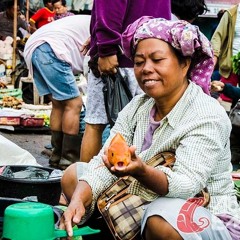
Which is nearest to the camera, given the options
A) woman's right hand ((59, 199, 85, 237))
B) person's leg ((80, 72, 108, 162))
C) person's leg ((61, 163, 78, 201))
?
woman's right hand ((59, 199, 85, 237))

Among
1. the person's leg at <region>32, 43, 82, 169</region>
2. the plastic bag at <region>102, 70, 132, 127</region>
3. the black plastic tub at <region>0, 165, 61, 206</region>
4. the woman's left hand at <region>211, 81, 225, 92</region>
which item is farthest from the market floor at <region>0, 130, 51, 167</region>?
the black plastic tub at <region>0, 165, 61, 206</region>

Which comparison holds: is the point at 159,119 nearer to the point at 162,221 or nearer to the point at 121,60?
the point at 162,221

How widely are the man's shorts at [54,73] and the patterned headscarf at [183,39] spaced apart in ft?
7.91

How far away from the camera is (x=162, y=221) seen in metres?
2.78

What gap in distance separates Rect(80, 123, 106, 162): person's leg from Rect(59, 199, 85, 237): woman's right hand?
140 centimetres

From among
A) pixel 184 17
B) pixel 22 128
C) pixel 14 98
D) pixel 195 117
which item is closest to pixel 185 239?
pixel 195 117

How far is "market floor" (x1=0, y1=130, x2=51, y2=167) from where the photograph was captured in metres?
6.69

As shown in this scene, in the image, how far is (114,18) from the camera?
13.5 ft

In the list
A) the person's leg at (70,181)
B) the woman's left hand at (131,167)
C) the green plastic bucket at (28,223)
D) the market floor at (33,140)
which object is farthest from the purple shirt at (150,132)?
the market floor at (33,140)

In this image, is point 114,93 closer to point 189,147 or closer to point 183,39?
→ point 183,39

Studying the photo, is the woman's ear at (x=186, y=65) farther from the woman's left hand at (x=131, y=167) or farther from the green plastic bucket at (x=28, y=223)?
the green plastic bucket at (x=28, y=223)

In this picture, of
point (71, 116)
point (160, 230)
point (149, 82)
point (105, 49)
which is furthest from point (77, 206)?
point (71, 116)

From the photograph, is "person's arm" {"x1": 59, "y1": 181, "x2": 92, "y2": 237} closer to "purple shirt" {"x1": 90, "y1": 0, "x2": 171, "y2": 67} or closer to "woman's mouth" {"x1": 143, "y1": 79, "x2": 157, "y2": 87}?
"woman's mouth" {"x1": 143, "y1": 79, "x2": 157, "y2": 87}

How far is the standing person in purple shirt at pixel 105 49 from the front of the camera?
4098 mm
